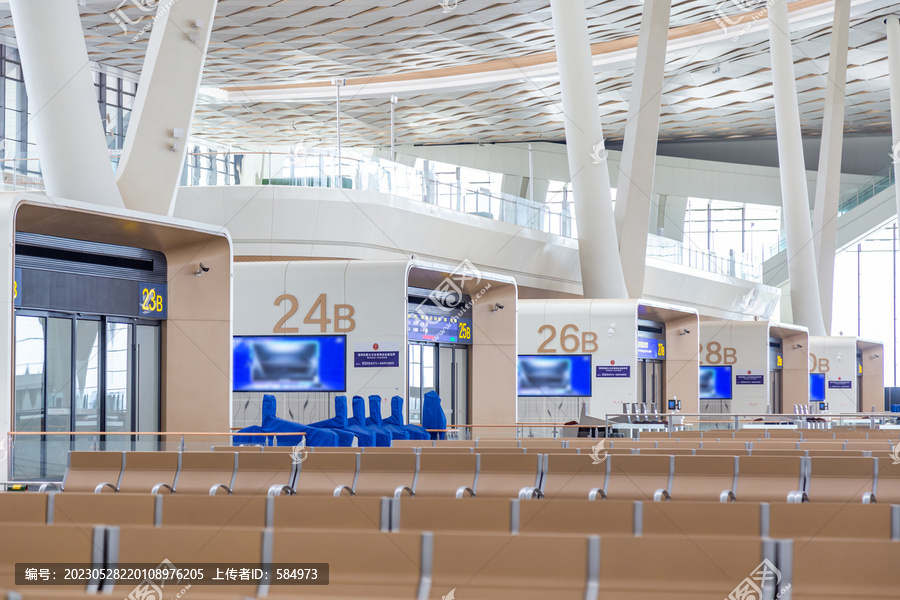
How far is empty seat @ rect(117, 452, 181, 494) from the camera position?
7969 millimetres

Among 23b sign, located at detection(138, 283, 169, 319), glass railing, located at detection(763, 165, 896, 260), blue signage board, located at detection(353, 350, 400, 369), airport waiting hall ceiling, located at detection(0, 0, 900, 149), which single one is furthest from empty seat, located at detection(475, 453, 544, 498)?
glass railing, located at detection(763, 165, 896, 260)

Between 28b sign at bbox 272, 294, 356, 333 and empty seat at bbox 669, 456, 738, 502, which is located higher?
28b sign at bbox 272, 294, 356, 333

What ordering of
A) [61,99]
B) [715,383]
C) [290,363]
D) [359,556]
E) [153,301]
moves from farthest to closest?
1. [715,383]
2. [290,363]
3. [153,301]
4. [61,99]
5. [359,556]

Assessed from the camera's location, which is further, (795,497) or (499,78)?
(499,78)

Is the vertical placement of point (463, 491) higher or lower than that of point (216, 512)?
lower

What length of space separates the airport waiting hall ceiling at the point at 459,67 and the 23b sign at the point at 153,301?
16.9m

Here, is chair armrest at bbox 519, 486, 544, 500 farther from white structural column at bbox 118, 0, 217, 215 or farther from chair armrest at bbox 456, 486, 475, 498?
white structural column at bbox 118, 0, 217, 215

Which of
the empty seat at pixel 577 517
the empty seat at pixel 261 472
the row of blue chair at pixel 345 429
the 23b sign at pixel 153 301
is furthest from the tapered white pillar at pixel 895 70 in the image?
the empty seat at pixel 577 517

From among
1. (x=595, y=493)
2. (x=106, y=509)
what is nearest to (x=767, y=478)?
(x=595, y=493)

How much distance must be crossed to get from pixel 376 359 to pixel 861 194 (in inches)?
1339

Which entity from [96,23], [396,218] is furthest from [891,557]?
[96,23]

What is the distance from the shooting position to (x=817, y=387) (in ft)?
112

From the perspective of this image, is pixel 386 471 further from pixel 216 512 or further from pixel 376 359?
pixel 376 359

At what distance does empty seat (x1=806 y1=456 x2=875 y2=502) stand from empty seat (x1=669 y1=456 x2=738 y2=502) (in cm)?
55
